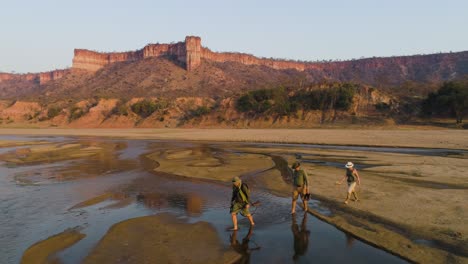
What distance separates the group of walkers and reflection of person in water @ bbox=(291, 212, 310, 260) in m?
0.82

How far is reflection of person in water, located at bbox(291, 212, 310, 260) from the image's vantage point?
904 centimetres

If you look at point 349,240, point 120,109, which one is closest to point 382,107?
point 349,240

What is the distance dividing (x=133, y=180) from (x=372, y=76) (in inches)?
5892

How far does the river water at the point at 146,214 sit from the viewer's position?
29.6ft

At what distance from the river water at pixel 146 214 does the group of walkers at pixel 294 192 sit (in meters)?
0.54

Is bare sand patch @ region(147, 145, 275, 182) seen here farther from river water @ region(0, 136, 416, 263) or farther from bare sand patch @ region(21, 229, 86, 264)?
bare sand patch @ region(21, 229, 86, 264)

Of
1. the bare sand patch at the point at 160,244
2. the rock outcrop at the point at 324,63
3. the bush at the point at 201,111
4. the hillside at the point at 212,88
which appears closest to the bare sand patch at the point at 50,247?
the bare sand patch at the point at 160,244

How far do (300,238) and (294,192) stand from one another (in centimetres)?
229

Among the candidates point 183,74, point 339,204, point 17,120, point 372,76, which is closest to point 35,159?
point 339,204

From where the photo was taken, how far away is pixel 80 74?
545 ft

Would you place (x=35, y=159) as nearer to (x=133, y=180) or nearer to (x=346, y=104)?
(x=133, y=180)

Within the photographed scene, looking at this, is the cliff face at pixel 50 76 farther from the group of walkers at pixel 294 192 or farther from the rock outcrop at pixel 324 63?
the group of walkers at pixel 294 192

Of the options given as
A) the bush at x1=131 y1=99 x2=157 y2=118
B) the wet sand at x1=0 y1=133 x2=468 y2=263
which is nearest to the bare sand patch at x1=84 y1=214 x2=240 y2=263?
the wet sand at x1=0 y1=133 x2=468 y2=263

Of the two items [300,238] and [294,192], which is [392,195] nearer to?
[294,192]
